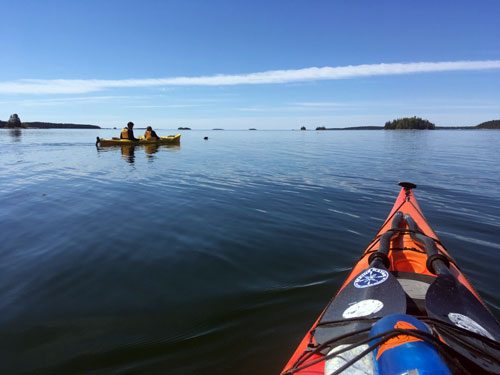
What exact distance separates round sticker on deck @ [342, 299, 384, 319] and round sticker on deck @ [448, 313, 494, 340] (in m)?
0.55

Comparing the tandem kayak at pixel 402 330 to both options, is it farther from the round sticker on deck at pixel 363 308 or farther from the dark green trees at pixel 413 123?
the dark green trees at pixel 413 123

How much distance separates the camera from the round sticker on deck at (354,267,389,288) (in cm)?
274

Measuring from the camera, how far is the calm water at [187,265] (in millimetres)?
3309

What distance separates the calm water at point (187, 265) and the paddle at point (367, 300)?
1029mm

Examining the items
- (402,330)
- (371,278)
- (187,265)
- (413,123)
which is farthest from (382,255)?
(413,123)

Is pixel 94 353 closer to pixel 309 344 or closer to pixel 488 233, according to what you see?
pixel 309 344

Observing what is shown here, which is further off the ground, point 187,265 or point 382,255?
point 382,255

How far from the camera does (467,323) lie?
2.25 metres

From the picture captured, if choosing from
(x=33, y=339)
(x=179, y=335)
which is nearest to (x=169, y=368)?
(x=179, y=335)

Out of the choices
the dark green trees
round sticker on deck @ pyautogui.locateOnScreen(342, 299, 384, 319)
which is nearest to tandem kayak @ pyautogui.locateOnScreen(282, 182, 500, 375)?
round sticker on deck @ pyautogui.locateOnScreen(342, 299, 384, 319)

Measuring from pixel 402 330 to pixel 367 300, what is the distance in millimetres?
893

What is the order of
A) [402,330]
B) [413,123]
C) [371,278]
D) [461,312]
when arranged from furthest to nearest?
[413,123] → [371,278] → [461,312] → [402,330]

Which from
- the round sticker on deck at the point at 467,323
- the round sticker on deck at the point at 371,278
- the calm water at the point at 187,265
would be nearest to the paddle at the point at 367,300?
the round sticker on deck at the point at 371,278

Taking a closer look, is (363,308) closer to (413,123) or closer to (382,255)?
(382,255)
